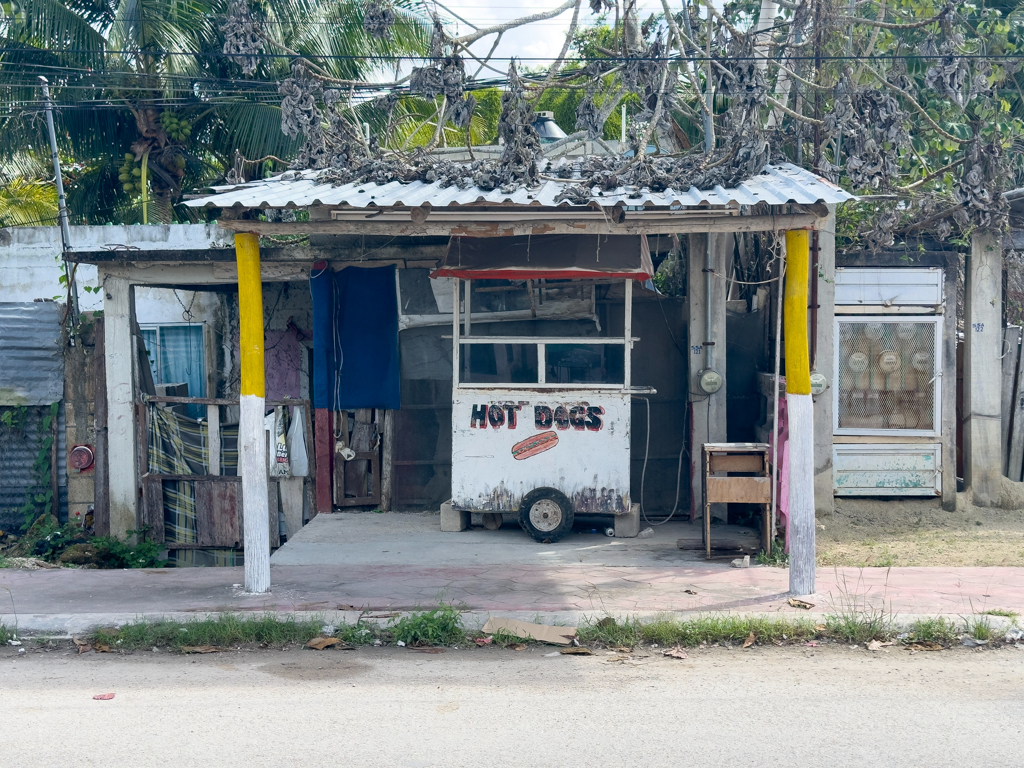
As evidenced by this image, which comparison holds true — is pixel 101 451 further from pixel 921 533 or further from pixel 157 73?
pixel 921 533

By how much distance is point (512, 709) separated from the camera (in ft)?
16.1

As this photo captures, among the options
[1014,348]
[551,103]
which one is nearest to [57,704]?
[1014,348]

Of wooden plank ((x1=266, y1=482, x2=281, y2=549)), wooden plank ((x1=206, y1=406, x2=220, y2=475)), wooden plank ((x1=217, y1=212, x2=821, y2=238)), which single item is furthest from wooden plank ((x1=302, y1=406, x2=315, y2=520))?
wooden plank ((x1=217, y1=212, x2=821, y2=238))

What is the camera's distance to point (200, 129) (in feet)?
51.5

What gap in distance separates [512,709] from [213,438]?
6274 mm

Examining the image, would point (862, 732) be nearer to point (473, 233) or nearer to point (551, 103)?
point (473, 233)

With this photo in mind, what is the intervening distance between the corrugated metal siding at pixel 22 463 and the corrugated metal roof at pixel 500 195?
15.9 ft

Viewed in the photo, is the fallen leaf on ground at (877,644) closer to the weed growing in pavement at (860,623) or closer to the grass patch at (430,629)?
the weed growing in pavement at (860,623)

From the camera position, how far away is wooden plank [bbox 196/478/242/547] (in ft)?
32.9

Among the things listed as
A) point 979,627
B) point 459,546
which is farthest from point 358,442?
point 979,627

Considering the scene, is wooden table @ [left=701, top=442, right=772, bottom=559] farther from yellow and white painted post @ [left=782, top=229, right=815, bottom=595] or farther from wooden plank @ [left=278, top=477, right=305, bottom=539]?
wooden plank @ [left=278, top=477, right=305, bottom=539]

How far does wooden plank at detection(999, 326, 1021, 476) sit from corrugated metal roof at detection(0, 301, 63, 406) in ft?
35.1

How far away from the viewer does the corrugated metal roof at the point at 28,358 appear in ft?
33.6

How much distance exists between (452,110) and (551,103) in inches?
458
